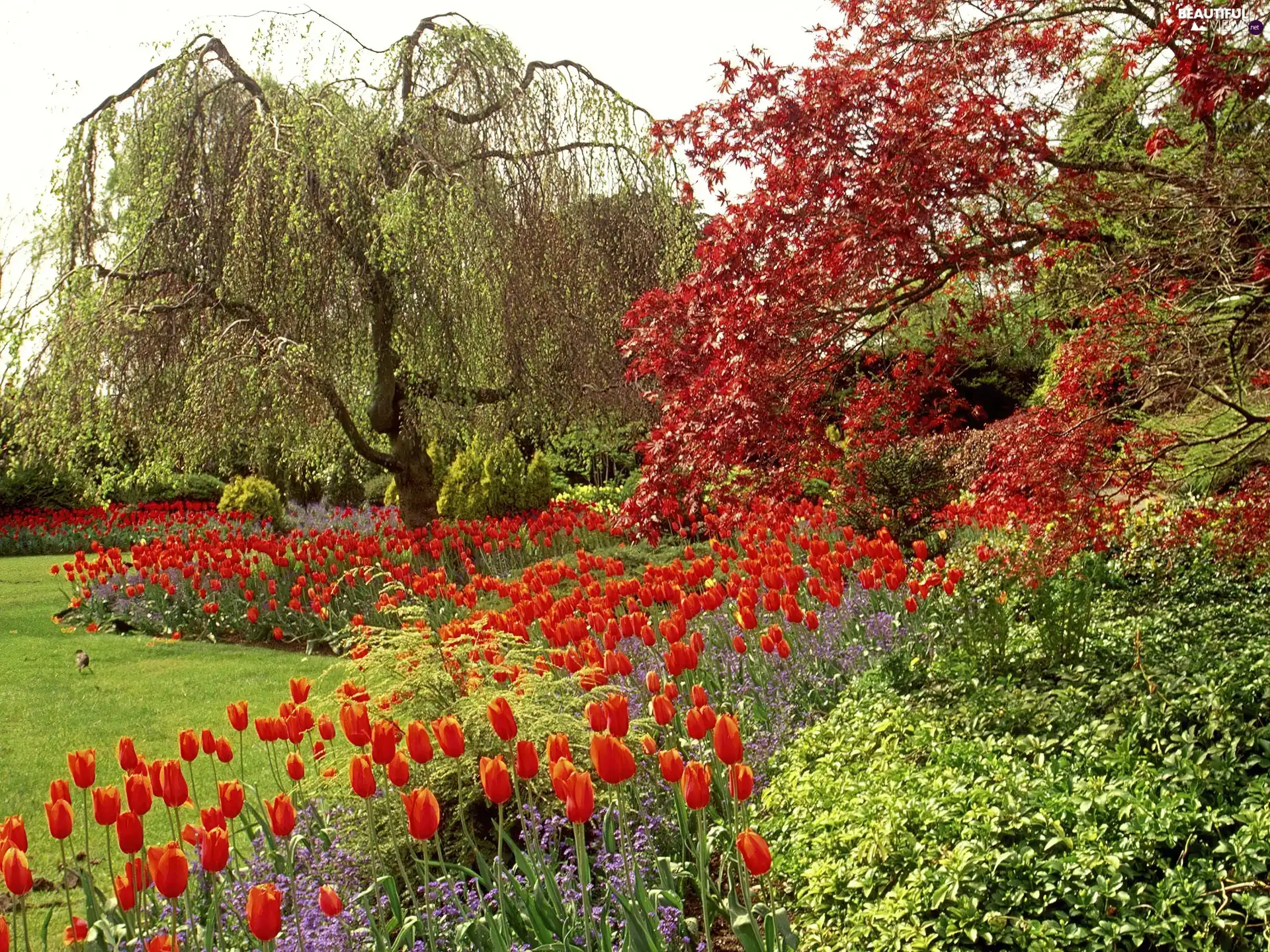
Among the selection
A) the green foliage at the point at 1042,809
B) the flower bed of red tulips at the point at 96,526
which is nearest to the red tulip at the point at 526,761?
the green foliage at the point at 1042,809

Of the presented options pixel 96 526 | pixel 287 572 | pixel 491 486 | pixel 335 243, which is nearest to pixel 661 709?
pixel 287 572

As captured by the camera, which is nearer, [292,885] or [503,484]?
[292,885]

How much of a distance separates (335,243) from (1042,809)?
Result: 920 cm

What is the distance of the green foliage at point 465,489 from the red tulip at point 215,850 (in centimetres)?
1161

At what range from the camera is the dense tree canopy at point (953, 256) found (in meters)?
4.56

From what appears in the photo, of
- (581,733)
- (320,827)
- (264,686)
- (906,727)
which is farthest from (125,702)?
(906,727)

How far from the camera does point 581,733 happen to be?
379 cm

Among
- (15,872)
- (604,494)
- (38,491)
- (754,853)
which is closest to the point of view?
(754,853)

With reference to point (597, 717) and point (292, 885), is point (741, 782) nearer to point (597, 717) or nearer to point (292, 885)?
point (597, 717)

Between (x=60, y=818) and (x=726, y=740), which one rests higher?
(x=726, y=740)

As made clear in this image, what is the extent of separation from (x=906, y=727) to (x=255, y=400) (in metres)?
7.57

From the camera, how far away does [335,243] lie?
1043cm

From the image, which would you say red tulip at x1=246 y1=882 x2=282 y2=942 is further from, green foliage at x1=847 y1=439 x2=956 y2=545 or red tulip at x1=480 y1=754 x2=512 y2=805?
green foliage at x1=847 y1=439 x2=956 y2=545

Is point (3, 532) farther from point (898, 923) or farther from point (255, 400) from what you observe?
point (898, 923)
